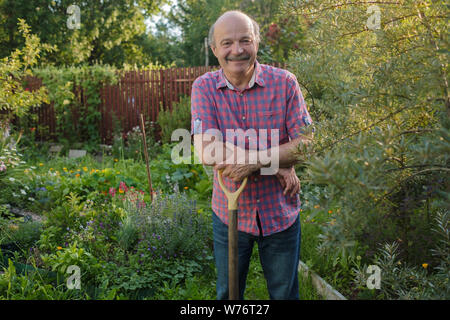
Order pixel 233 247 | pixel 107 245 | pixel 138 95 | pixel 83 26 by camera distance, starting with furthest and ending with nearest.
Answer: pixel 83 26, pixel 138 95, pixel 107 245, pixel 233 247

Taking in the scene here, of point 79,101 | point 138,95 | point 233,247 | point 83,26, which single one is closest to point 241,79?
point 233,247

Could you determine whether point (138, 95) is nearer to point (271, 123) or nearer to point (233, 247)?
point (271, 123)

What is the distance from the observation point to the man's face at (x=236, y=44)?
186 centimetres

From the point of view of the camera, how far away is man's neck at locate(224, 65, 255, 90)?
196cm

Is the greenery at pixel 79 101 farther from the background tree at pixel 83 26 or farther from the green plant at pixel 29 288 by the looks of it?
the green plant at pixel 29 288

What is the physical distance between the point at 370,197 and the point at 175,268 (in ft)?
7.68

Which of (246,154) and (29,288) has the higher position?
(246,154)

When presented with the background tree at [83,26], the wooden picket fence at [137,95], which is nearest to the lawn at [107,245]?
the wooden picket fence at [137,95]

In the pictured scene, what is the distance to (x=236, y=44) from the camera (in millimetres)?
1865

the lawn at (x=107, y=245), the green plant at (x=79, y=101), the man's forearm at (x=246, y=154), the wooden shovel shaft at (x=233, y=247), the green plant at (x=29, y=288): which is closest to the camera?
the wooden shovel shaft at (x=233, y=247)

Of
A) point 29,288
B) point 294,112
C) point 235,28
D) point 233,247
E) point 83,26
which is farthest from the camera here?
point 83,26

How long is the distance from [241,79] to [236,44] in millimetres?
183

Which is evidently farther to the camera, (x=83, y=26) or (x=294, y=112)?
(x=83, y=26)
